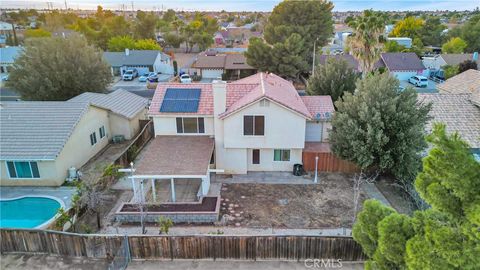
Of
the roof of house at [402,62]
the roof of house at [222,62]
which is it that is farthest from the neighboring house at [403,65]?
the roof of house at [222,62]

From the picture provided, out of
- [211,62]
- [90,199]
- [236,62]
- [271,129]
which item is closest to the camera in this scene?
[90,199]

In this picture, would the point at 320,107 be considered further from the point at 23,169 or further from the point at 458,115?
the point at 23,169

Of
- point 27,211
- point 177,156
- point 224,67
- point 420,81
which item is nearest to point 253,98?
point 177,156

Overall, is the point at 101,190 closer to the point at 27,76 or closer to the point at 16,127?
the point at 16,127

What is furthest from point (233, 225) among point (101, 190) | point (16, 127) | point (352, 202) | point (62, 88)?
point (62, 88)

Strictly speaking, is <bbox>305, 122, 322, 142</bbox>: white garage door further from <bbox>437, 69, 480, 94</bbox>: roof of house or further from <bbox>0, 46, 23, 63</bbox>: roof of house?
<bbox>0, 46, 23, 63</bbox>: roof of house

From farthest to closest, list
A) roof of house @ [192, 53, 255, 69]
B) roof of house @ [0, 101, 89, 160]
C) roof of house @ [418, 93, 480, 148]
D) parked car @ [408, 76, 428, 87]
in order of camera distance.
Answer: roof of house @ [192, 53, 255, 69]
parked car @ [408, 76, 428, 87]
roof of house @ [418, 93, 480, 148]
roof of house @ [0, 101, 89, 160]

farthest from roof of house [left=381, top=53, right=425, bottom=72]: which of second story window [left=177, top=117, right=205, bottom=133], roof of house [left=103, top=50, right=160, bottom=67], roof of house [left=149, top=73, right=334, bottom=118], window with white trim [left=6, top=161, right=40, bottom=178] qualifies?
window with white trim [left=6, top=161, right=40, bottom=178]

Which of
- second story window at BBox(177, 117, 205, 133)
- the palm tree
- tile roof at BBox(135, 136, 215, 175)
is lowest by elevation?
tile roof at BBox(135, 136, 215, 175)
